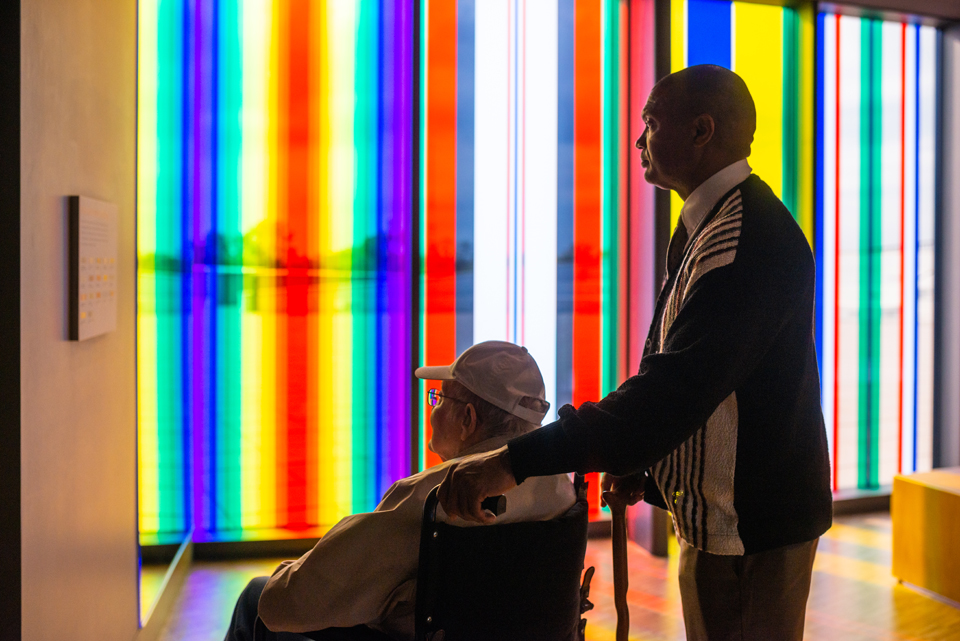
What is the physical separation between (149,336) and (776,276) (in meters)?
3.09

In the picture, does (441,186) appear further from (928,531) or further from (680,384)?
(680,384)

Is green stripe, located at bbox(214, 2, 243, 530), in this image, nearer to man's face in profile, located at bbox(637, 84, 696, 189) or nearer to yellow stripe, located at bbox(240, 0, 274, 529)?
yellow stripe, located at bbox(240, 0, 274, 529)

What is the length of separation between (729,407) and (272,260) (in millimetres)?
2836

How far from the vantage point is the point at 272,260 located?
12.1 ft

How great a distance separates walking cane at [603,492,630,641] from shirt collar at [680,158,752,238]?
1.85ft

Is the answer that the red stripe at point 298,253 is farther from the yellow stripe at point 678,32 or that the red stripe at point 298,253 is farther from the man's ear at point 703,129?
the man's ear at point 703,129

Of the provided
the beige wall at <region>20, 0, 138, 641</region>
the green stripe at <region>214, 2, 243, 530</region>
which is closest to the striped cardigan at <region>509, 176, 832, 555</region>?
the beige wall at <region>20, 0, 138, 641</region>

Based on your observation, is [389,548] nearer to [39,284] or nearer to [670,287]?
[670,287]

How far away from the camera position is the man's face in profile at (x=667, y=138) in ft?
4.56

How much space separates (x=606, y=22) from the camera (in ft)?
13.2

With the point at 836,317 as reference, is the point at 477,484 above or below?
below

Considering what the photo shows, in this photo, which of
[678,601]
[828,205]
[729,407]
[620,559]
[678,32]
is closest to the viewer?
[729,407]

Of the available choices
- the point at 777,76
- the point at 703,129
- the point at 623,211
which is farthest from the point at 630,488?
the point at 777,76

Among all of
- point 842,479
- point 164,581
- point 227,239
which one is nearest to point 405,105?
point 227,239
